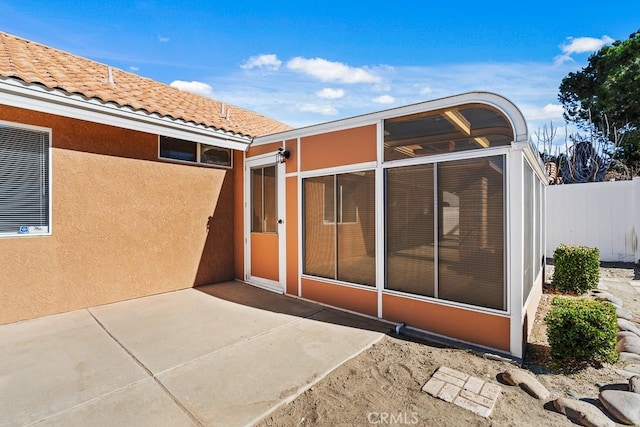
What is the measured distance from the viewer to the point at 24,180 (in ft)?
14.8

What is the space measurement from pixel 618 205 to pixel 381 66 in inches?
308

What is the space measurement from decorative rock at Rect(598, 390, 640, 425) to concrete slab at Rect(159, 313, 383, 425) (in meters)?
2.18

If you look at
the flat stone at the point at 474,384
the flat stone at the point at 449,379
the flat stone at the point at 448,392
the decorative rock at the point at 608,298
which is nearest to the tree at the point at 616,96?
the decorative rock at the point at 608,298

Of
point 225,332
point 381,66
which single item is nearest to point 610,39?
point 381,66

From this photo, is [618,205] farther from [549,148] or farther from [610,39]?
[610,39]

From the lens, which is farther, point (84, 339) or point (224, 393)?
point (84, 339)

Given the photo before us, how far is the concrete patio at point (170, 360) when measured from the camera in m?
2.58

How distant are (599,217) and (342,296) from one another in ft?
29.0

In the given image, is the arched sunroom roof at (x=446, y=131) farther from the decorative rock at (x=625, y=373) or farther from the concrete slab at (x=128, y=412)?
the concrete slab at (x=128, y=412)

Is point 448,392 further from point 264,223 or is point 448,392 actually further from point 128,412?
point 264,223

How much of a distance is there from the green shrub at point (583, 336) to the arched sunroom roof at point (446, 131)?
2053mm

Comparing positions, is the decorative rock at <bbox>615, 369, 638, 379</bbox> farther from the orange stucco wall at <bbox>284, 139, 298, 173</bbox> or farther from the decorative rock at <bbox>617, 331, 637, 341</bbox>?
the orange stucco wall at <bbox>284, 139, 298, 173</bbox>

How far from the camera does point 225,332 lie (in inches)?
166

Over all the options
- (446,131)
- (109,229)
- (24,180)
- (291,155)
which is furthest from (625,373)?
(24,180)
